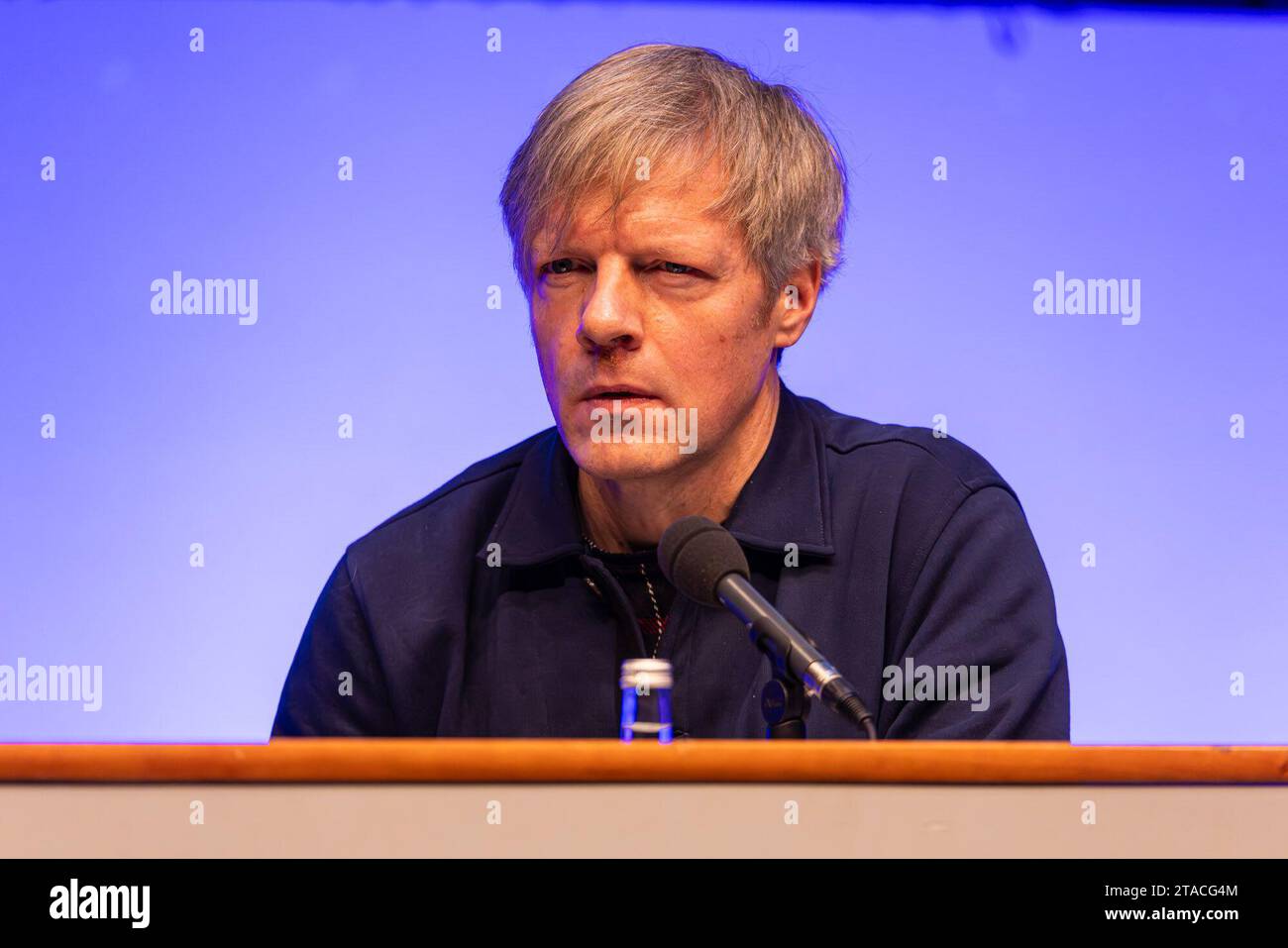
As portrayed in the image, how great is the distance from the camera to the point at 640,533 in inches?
79.9

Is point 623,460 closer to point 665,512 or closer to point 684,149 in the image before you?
point 665,512

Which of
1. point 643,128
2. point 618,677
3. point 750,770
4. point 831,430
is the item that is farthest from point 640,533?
point 750,770

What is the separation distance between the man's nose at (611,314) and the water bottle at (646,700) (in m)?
0.63

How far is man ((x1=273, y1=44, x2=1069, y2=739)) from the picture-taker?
187 centimetres

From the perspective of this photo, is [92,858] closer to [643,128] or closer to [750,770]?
[750,770]

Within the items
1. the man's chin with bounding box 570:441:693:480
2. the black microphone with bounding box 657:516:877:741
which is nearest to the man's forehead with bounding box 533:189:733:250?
the man's chin with bounding box 570:441:693:480

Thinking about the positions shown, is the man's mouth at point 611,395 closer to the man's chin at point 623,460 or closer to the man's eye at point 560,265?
the man's chin at point 623,460

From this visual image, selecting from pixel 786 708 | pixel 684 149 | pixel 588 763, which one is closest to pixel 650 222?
pixel 684 149

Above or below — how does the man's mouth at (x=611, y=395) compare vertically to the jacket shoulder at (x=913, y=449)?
above

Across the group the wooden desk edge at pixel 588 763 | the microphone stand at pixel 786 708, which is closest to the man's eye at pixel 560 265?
the microphone stand at pixel 786 708

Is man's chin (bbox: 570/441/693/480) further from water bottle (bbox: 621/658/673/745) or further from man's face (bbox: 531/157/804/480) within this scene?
water bottle (bbox: 621/658/673/745)

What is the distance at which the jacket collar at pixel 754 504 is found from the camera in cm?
194

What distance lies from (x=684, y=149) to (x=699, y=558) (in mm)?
841

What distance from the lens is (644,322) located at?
192 cm
